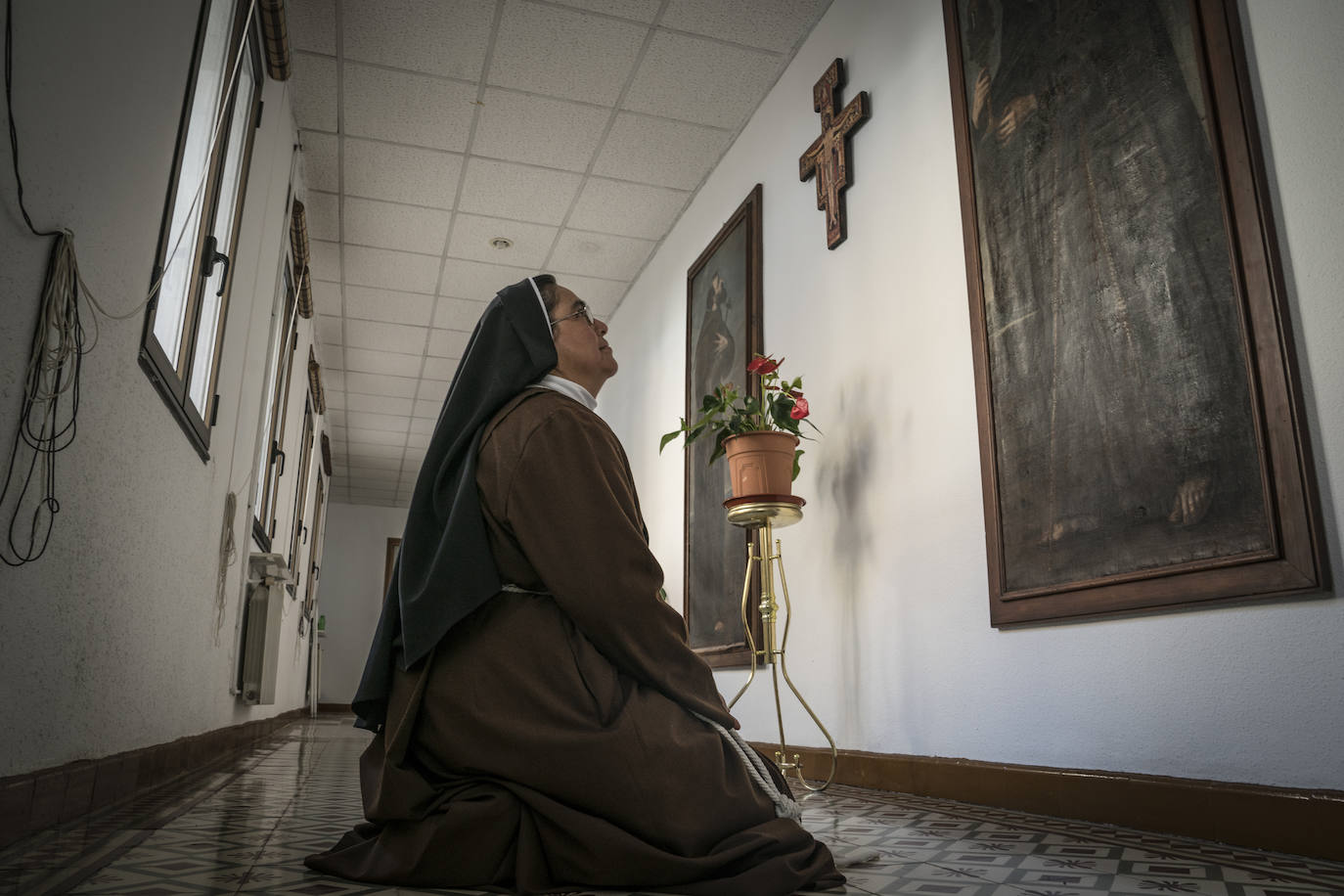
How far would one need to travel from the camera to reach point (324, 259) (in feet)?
22.9

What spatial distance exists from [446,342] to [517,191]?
2859 millimetres

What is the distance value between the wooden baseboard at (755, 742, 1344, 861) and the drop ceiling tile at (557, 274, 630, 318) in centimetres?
500

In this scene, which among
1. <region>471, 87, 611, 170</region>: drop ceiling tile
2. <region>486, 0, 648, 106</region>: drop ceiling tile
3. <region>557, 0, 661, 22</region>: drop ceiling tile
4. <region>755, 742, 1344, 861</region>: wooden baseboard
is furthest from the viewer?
<region>471, 87, 611, 170</region>: drop ceiling tile

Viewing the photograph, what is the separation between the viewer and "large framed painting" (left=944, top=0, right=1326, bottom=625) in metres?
2.08

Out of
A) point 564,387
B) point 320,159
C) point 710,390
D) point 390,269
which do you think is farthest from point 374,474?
point 564,387

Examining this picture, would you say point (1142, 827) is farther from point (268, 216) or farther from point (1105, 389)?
point (268, 216)

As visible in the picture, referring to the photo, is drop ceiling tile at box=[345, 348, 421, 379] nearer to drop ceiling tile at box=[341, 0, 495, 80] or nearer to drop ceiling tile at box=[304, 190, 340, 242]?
drop ceiling tile at box=[304, 190, 340, 242]

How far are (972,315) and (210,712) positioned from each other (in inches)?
145

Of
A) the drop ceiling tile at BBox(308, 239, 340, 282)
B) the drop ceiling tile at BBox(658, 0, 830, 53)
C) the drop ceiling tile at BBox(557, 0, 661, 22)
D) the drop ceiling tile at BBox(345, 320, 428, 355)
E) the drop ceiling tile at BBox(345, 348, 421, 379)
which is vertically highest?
the drop ceiling tile at BBox(658, 0, 830, 53)

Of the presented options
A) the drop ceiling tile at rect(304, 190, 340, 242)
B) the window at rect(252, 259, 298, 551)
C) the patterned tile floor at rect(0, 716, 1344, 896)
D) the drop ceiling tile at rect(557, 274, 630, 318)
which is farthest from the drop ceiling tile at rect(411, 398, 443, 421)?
the patterned tile floor at rect(0, 716, 1344, 896)

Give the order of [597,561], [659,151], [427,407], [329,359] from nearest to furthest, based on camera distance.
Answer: [597,561] → [659,151] → [329,359] → [427,407]

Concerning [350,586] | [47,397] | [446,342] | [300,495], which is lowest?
[47,397]

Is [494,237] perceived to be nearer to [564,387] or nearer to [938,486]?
[938,486]

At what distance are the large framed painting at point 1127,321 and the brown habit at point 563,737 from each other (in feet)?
3.92
